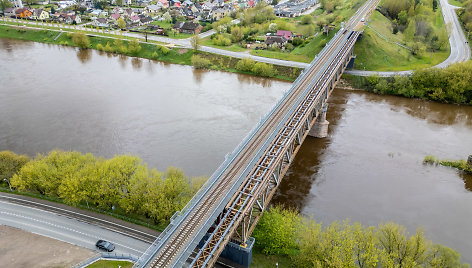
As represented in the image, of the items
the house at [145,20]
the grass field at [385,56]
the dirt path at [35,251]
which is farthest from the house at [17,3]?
the dirt path at [35,251]

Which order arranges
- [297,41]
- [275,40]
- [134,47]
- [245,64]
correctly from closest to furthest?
1. [245,64]
2. [134,47]
3. [275,40]
4. [297,41]

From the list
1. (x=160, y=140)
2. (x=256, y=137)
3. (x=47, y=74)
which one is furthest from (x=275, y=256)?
(x=47, y=74)

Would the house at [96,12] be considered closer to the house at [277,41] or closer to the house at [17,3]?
the house at [17,3]

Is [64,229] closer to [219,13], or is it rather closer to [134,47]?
[134,47]

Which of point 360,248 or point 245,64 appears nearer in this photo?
point 360,248

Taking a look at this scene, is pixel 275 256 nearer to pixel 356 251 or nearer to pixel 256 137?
pixel 356 251

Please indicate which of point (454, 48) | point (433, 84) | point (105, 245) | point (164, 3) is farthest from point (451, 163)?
point (164, 3)

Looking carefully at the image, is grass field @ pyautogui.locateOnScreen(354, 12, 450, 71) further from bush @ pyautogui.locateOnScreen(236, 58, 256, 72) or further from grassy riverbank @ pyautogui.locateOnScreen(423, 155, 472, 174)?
grassy riverbank @ pyautogui.locateOnScreen(423, 155, 472, 174)
